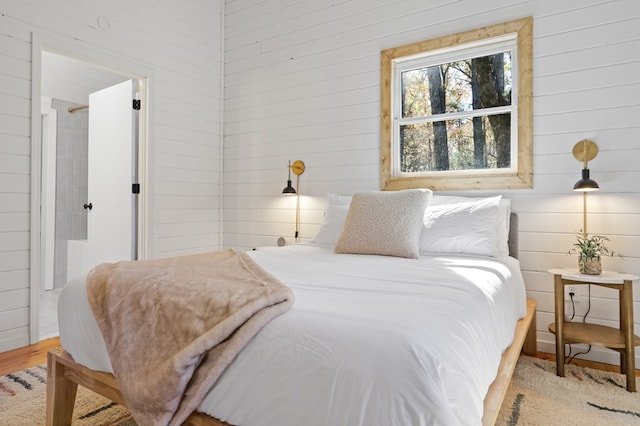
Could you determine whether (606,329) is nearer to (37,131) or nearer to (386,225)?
(386,225)

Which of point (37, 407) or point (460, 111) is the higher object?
point (460, 111)

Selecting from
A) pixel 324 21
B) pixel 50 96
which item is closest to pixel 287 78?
pixel 324 21

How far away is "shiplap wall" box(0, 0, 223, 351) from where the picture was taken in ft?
8.51

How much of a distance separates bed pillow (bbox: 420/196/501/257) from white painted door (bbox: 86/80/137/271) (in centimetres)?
256

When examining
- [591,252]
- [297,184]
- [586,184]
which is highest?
[297,184]

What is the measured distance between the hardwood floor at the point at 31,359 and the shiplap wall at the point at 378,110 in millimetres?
89

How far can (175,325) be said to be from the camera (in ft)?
3.81

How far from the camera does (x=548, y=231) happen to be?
2557 millimetres

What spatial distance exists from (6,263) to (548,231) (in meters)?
3.54

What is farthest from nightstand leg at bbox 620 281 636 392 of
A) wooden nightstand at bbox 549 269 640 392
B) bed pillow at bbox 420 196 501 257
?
bed pillow at bbox 420 196 501 257

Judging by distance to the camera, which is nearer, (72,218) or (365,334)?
(365,334)

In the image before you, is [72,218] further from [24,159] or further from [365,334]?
[365,334]

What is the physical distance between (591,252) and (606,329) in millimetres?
477

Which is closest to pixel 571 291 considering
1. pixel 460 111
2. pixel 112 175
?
pixel 460 111
